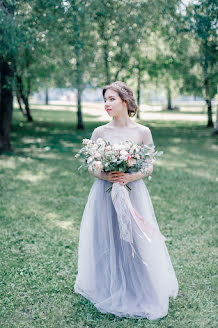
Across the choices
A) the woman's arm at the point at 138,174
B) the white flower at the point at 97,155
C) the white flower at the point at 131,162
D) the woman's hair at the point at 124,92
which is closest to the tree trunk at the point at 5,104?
the woman's hair at the point at 124,92

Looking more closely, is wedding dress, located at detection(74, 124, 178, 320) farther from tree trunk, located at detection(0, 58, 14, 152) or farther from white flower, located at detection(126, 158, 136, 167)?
tree trunk, located at detection(0, 58, 14, 152)

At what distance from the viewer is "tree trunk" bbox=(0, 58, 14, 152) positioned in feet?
44.7

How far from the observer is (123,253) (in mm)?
3895

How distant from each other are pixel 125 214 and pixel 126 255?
0.52 m

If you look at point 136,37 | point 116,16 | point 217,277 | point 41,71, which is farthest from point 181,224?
point 41,71

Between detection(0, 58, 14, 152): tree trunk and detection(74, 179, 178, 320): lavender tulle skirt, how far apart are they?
10.7 m

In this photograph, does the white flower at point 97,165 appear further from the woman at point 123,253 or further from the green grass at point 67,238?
the green grass at point 67,238

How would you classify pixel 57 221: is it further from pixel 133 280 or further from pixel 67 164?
pixel 67 164

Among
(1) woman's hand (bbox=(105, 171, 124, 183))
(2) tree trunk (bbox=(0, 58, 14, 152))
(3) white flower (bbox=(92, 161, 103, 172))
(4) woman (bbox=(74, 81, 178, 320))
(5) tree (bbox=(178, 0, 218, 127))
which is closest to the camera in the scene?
(3) white flower (bbox=(92, 161, 103, 172))

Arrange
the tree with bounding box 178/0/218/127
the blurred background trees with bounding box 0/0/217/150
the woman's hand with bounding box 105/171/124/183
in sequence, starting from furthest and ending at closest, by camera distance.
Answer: the tree with bounding box 178/0/218/127 → the blurred background trees with bounding box 0/0/217/150 → the woman's hand with bounding box 105/171/124/183

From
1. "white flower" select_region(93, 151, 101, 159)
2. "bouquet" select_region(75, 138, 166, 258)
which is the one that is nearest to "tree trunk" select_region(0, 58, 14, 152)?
"bouquet" select_region(75, 138, 166, 258)

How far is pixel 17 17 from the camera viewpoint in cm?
962

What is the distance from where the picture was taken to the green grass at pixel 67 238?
12.8 ft

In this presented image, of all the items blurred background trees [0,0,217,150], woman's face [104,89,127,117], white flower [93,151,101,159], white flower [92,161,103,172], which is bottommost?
white flower [92,161,103,172]
